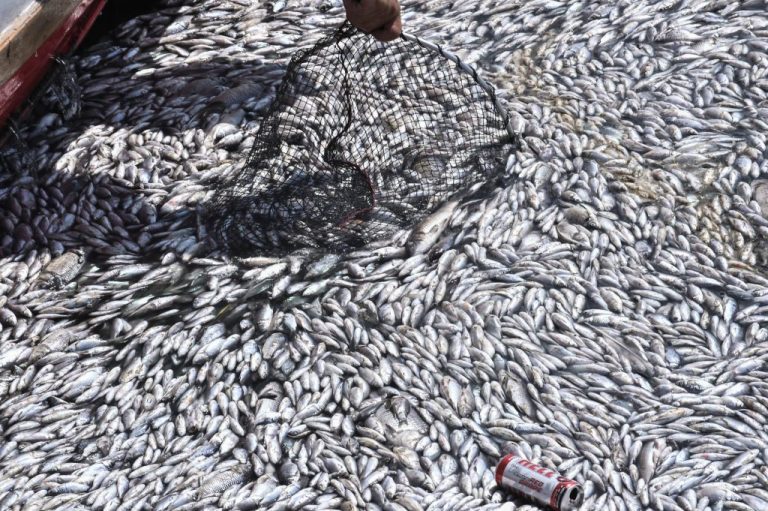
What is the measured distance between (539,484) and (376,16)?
2.23 m

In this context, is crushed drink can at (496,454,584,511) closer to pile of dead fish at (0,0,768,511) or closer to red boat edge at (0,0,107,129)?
pile of dead fish at (0,0,768,511)

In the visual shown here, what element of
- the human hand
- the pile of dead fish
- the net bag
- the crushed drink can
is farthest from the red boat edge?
the crushed drink can

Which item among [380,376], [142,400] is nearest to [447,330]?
[380,376]

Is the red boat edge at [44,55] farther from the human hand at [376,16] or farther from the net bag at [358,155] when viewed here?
the human hand at [376,16]

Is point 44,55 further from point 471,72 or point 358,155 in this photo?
point 471,72

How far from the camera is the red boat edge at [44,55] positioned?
216 inches

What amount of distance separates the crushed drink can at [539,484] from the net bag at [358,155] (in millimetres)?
1661

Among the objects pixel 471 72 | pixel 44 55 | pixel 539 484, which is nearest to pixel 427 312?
pixel 539 484

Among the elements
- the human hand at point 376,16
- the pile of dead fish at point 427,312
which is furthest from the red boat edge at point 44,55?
the human hand at point 376,16

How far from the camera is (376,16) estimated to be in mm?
4422

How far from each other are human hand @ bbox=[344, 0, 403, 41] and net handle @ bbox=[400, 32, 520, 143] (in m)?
0.17

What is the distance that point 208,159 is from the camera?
584 cm

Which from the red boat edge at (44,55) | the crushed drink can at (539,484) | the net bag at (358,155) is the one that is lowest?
the crushed drink can at (539,484)

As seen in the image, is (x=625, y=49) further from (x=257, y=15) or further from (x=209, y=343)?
(x=209, y=343)
